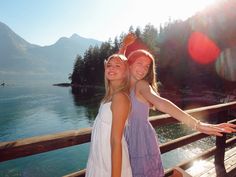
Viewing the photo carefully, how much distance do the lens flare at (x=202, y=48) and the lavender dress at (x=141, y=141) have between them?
6618cm

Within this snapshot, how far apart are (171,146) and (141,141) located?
1.49 metres

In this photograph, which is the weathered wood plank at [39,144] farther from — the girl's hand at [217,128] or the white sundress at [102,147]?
the girl's hand at [217,128]

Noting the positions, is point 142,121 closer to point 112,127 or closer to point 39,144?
point 112,127

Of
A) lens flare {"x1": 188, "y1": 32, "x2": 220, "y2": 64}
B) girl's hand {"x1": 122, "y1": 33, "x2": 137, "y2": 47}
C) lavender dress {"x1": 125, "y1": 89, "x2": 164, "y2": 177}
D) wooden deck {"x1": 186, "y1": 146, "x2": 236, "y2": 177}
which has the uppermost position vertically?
lens flare {"x1": 188, "y1": 32, "x2": 220, "y2": 64}

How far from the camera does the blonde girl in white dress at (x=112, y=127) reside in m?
2.01

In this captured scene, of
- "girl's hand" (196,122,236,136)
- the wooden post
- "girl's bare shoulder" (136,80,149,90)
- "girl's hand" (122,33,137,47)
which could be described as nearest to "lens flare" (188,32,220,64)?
the wooden post

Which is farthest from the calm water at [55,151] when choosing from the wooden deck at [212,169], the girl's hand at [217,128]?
the girl's hand at [217,128]

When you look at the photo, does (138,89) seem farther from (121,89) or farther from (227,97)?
(227,97)

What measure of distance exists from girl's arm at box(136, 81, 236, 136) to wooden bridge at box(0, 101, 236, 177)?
46cm

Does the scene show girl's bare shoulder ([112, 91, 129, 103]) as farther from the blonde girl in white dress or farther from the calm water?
the calm water

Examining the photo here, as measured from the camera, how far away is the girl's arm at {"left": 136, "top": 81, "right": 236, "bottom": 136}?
7.14 feet

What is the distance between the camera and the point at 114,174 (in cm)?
200

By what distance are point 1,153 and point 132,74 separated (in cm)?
135

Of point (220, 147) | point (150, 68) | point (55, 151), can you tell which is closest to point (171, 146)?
point (220, 147)
